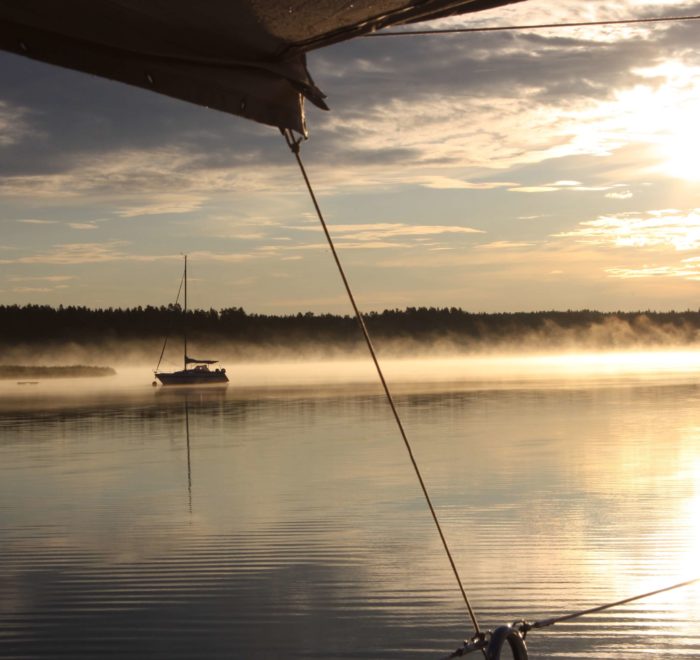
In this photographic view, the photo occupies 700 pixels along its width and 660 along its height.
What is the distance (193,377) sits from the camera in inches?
3265

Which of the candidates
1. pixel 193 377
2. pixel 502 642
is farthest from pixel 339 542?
pixel 193 377

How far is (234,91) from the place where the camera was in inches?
205

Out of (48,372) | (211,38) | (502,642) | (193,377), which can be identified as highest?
(211,38)

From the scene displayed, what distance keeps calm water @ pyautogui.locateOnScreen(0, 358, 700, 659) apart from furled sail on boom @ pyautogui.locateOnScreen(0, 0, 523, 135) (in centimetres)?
565

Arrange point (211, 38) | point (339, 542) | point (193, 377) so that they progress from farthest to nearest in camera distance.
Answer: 1. point (193, 377)
2. point (339, 542)
3. point (211, 38)

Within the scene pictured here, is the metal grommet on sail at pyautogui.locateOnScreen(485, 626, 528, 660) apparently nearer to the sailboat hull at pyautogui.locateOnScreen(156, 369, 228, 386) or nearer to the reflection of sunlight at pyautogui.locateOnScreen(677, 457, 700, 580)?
the reflection of sunlight at pyautogui.locateOnScreen(677, 457, 700, 580)

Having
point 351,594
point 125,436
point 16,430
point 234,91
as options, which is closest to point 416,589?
point 351,594

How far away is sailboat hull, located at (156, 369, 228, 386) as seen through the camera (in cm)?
8238

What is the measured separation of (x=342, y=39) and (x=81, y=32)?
126 cm

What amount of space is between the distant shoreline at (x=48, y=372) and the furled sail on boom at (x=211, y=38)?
122623 mm

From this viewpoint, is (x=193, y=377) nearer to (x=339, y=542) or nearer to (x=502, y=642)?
(x=339, y=542)

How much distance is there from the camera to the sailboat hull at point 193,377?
82.4 m

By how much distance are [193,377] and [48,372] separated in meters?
50.4

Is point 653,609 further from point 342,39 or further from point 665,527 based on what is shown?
point 342,39
